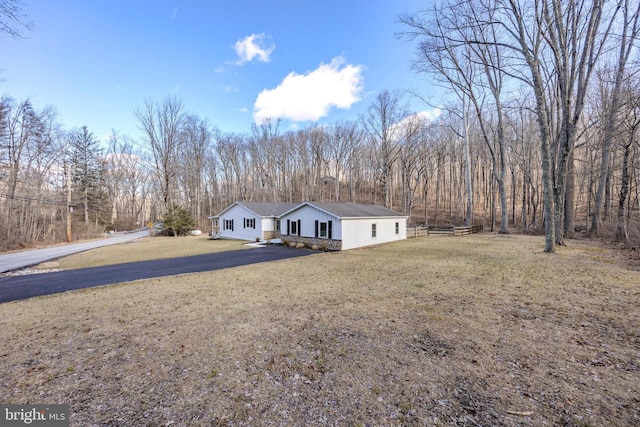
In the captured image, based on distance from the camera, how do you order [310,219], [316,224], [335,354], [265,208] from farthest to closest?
[265,208]
[310,219]
[316,224]
[335,354]

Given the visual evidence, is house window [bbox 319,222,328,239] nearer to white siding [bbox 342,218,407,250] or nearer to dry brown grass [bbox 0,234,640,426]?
white siding [bbox 342,218,407,250]

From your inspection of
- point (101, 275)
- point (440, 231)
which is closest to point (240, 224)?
point (101, 275)

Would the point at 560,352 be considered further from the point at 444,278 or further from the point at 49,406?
the point at 49,406

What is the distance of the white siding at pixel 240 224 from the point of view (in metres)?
21.7

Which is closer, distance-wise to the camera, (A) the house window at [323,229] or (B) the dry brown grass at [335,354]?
(B) the dry brown grass at [335,354]

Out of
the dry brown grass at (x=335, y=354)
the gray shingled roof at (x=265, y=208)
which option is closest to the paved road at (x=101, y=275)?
the dry brown grass at (x=335, y=354)

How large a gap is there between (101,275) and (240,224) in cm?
1361

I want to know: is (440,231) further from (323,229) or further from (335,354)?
(335,354)

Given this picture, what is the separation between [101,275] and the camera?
9.72m

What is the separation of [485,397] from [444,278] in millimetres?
5699

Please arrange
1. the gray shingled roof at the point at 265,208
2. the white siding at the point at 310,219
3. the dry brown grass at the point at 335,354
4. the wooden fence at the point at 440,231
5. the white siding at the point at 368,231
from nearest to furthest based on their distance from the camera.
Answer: the dry brown grass at the point at 335,354 < the white siding at the point at 310,219 < the white siding at the point at 368,231 < the gray shingled roof at the point at 265,208 < the wooden fence at the point at 440,231

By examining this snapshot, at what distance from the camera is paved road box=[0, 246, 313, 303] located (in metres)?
7.86

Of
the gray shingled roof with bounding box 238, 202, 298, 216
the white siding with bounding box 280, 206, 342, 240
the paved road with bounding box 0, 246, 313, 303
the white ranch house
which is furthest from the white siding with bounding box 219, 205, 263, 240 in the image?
the paved road with bounding box 0, 246, 313, 303

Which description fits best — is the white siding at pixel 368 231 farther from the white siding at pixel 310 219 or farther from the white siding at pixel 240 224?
the white siding at pixel 240 224
